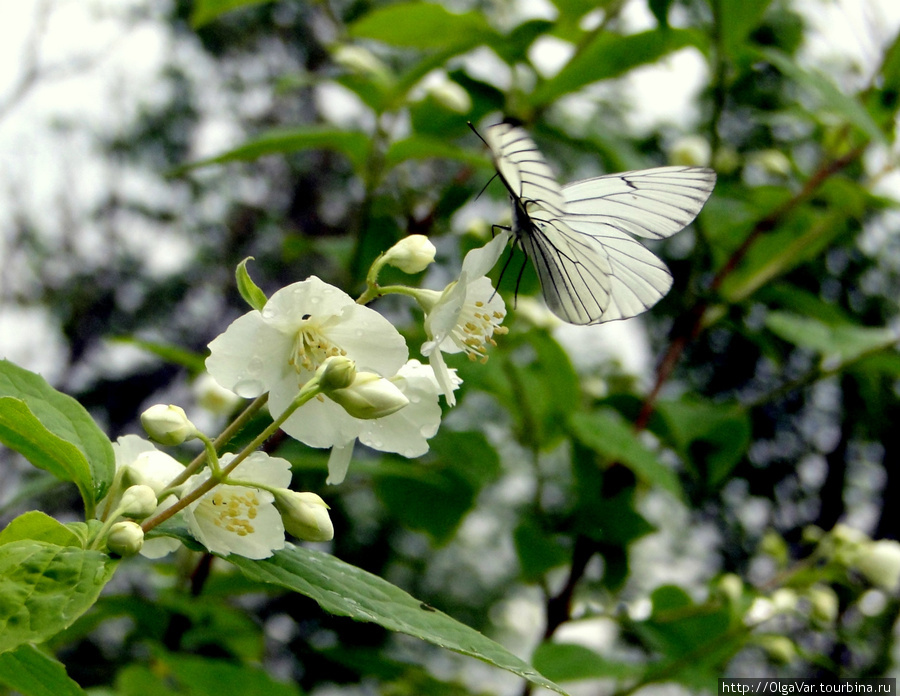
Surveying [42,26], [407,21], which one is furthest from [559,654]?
[42,26]

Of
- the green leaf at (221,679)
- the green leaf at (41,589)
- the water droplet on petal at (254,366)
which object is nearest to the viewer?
the green leaf at (41,589)

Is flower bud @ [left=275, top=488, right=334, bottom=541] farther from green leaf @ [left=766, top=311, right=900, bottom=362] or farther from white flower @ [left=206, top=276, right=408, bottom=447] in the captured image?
green leaf @ [left=766, top=311, right=900, bottom=362]

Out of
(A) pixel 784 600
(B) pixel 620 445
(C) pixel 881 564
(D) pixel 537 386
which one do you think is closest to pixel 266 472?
(B) pixel 620 445

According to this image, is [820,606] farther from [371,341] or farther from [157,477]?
[157,477]

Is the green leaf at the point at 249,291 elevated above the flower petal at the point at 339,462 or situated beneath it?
elevated above

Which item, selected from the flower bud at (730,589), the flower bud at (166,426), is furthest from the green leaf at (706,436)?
the flower bud at (166,426)

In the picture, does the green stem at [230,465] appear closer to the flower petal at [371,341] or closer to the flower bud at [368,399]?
the flower bud at [368,399]

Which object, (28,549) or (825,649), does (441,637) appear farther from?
(825,649)
